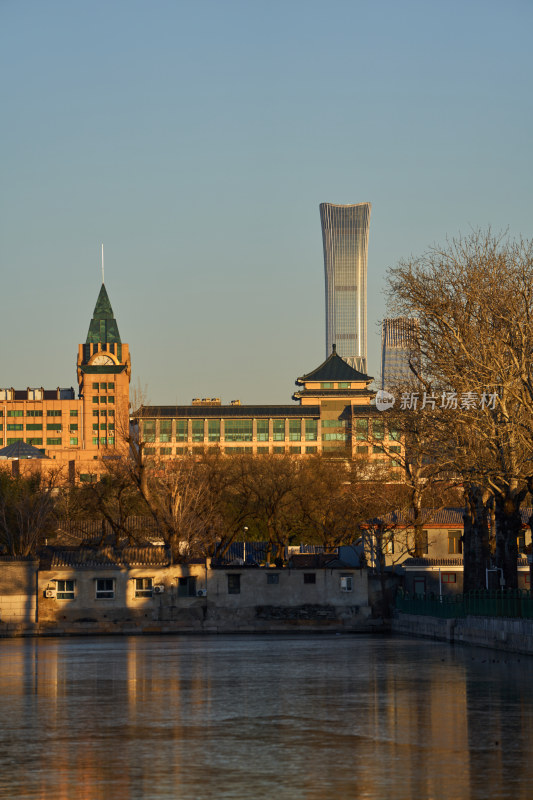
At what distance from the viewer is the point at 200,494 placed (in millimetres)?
74812

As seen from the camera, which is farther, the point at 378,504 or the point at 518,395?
the point at 378,504

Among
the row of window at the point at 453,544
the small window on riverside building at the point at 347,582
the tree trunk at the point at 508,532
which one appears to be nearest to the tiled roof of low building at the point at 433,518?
the row of window at the point at 453,544

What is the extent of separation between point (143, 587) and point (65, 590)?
12.6 feet

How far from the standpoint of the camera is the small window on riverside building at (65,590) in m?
59.3

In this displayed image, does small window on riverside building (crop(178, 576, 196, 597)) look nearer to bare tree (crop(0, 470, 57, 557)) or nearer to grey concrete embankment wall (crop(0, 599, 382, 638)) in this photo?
grey concrete embankment wall (crop(0, 599, 382, 638))

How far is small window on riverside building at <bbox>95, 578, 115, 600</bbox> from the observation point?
196ft

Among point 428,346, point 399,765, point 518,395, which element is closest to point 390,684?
point 399,765

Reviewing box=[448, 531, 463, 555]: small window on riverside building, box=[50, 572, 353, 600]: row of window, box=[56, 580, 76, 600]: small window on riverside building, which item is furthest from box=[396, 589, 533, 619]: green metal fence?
box=[448, 531, 463, 555]: small window on riverside building

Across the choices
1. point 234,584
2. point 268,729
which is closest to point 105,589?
point 234,584

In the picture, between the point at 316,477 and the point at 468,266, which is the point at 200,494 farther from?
the point at 468,266

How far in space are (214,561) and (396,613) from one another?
1416 cm

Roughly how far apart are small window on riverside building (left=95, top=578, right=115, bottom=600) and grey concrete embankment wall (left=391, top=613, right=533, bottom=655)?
14.5 m

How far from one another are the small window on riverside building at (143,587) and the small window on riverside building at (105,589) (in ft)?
3.91

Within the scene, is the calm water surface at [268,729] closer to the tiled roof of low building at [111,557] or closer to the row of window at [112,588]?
the row of window at [112,588]
